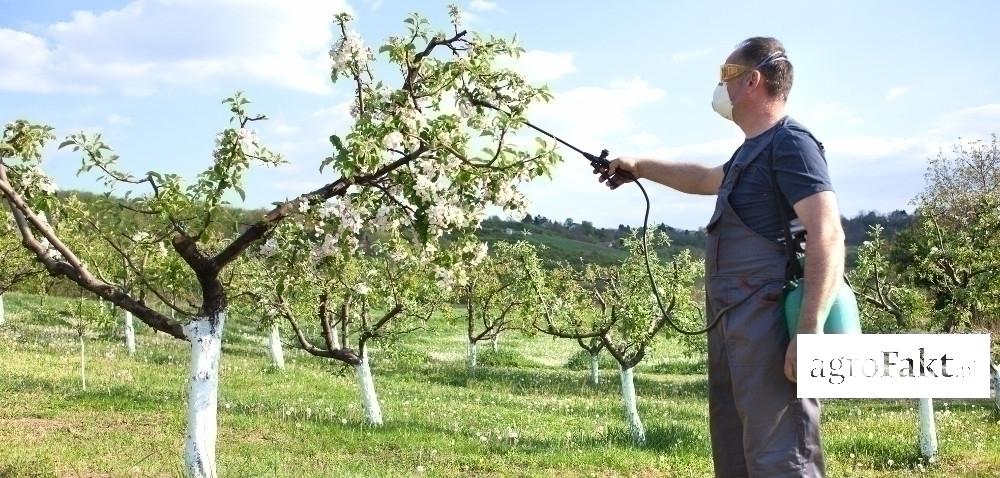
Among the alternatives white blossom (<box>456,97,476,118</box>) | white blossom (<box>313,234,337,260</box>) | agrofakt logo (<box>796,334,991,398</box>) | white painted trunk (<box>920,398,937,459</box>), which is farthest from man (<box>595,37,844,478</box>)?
white painted trunk (<box>920,398,937,459</box>)

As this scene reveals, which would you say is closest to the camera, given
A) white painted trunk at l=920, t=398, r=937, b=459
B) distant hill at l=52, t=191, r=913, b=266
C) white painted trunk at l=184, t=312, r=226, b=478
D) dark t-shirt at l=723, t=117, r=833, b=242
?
dark t-shirt at l=723, t=117, r=833, b=242

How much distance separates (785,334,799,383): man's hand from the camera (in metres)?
4.00

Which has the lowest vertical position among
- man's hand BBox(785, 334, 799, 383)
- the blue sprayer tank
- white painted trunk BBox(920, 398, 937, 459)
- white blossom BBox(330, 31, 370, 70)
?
white painted trunk BBox(920, 398, 937, 459)

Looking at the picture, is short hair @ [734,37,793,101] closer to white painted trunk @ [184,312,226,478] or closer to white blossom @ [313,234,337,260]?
white blossom @ [313,234,337,260]

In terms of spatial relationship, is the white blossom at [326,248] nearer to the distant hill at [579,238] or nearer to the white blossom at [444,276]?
the white blossom at [444,276]

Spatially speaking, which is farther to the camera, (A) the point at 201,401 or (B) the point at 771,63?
(A) the point at 201,401

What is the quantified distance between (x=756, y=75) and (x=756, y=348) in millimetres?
1497

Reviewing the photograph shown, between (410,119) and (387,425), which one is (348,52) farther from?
(387,425)

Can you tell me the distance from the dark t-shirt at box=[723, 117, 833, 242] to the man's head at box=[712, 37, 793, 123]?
191mm

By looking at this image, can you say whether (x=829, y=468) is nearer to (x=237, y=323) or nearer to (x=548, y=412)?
(x=548, y=412)

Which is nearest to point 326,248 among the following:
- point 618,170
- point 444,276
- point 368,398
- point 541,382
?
point 444,276

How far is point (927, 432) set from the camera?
1182 cm

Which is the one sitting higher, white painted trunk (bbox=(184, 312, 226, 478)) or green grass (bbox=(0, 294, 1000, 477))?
white painted trunk (bbox=(184, 312, 226, 478))

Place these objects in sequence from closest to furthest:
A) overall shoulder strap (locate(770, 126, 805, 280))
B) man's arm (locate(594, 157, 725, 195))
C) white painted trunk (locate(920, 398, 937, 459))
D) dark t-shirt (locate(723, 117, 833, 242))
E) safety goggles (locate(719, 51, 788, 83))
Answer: dark t-shirt (locate(723, 117, 833, 242)) → overall shoulder strap (locate(770, 126, 805, 280)) → safety goggles (locate(719, 51, 788, 83)) → man's arm (locate(594, 157, 725, 195)) → white painted trunk (locate(920, 398, 937, 459))
